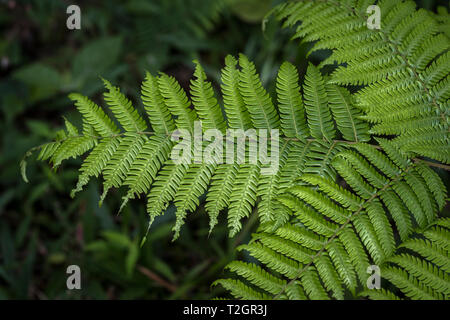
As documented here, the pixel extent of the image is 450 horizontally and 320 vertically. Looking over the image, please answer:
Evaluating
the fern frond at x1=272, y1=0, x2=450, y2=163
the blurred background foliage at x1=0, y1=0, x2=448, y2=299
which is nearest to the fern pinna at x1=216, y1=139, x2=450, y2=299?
the fern frond at x1=272, y1=0, x2=450, y2=163

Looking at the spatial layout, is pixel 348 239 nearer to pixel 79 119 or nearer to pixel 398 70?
pixel 398 70

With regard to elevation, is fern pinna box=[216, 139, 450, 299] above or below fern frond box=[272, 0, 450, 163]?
below

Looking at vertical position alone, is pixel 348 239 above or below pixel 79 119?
below

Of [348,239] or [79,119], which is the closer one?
[348,239]

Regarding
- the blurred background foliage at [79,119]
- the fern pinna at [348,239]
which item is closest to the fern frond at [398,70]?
the fern pinna at [348,239]

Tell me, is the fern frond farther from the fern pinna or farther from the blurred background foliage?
the blurred background foliage

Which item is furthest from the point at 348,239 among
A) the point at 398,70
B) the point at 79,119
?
the point at 79,119
